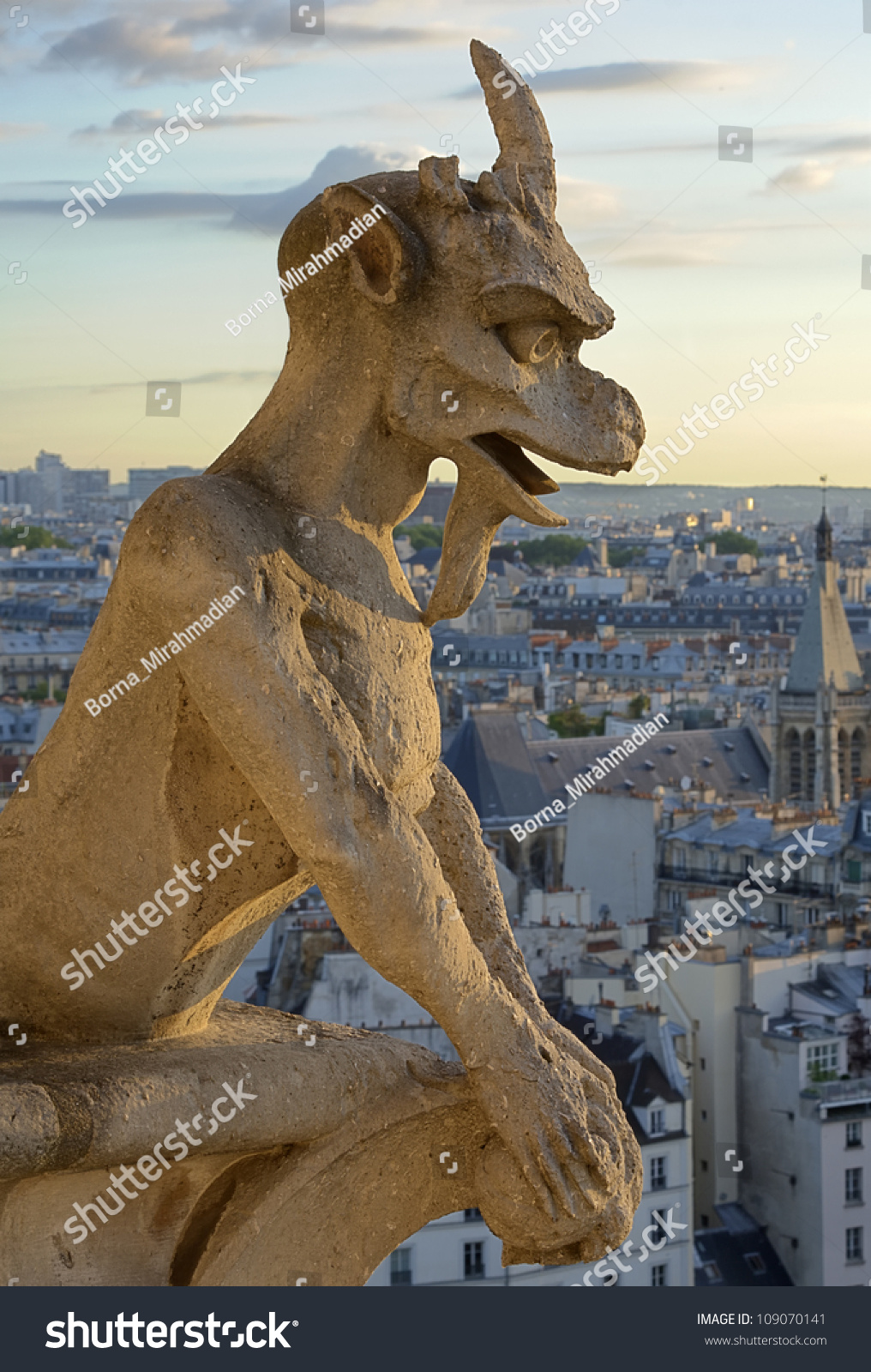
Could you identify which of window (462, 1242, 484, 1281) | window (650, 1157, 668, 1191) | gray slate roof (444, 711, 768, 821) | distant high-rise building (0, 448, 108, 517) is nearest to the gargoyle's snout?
window (462, 1242, 484, 1281)

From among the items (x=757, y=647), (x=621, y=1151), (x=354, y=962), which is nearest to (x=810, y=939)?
(x=354, y=962)

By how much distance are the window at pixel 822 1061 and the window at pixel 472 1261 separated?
205 inches

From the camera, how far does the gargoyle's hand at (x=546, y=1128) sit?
190cm

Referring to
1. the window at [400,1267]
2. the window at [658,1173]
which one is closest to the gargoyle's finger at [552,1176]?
the window at [400,1267]

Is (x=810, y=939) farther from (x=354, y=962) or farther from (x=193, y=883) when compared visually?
(x=193, y=883)

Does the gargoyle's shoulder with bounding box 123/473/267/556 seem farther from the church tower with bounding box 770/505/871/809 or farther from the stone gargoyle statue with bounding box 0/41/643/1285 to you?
the church tower with bounding box 770/505/871/809

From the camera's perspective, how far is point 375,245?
1831mm

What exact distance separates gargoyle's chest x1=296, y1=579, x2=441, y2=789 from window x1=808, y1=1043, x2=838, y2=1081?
17.6m

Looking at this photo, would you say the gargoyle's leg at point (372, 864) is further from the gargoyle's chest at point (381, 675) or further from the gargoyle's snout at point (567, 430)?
the gargoyle's snout at point (567, 430)

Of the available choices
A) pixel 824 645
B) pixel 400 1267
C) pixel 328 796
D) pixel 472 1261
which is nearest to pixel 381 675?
pixel 328 796

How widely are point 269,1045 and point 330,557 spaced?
44 centimetres

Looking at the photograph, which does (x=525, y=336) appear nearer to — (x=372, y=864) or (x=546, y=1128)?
(x=372, y=864)

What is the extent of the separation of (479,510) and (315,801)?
0.35m

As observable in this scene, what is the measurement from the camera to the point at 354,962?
17.6 metres
